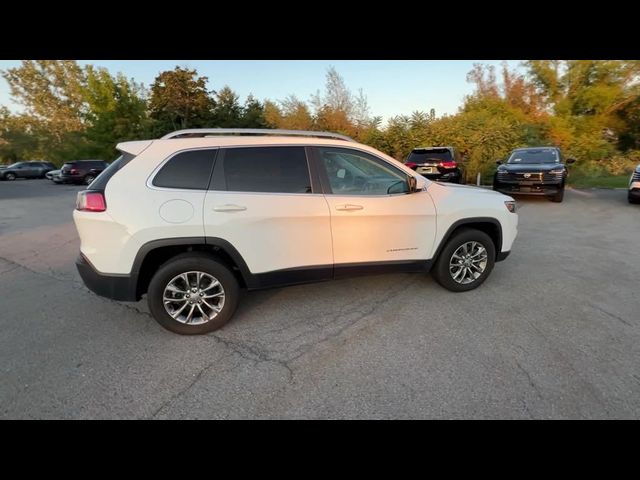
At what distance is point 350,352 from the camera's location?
8.43 feet

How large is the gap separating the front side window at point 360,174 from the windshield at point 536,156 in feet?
28.6

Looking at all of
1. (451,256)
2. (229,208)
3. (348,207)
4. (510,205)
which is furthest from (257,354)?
(510,205)

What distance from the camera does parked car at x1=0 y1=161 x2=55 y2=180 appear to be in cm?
2636

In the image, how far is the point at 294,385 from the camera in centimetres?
221

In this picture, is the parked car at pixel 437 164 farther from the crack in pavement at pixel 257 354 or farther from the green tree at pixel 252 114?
the green tree at pixel 252 114

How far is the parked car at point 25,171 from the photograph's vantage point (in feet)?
86.5

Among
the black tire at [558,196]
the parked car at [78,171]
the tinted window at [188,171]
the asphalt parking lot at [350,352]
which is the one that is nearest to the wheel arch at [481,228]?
the asphalt parking lot at [350,352]

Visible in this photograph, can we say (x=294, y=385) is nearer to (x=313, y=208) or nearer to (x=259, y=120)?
(x=313, y=208)

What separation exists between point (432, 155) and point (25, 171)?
3368cm

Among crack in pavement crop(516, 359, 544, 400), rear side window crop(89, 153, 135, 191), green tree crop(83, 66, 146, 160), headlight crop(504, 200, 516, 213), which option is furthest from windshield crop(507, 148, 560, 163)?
green tree crop(83, 66, 146, 160)
